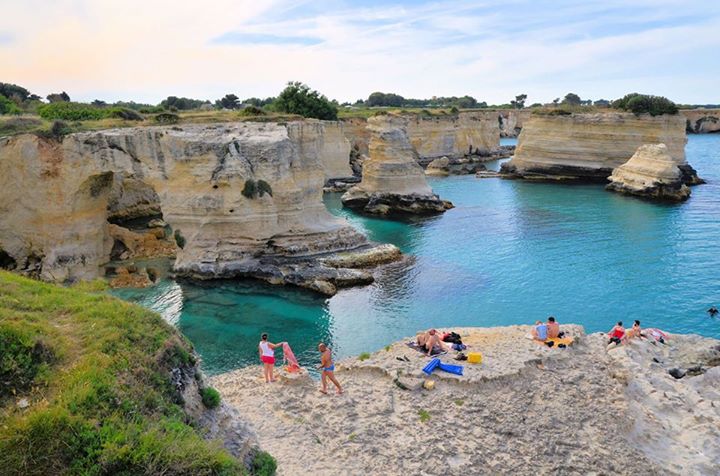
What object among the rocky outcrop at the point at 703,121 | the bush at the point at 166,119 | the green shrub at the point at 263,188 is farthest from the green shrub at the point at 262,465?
the rocky outcrop at the point at 703,121

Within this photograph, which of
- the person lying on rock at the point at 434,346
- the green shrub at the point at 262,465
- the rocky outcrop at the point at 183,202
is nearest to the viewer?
the green shrub at the point at 262,465

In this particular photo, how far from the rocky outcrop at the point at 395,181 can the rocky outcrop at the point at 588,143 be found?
22.2 meters

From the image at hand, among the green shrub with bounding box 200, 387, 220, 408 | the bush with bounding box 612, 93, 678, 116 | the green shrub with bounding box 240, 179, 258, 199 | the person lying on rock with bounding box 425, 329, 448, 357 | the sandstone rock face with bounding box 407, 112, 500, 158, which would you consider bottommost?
the person lying on rock with bounding box 425, 329, 448, 357

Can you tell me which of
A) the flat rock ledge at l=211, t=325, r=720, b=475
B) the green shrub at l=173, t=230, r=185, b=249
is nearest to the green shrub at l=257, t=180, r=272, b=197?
the green shrub at l=173, t=230, r=185, b=249

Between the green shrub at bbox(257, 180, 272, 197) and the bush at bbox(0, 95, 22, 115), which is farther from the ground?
the bush at bbox(0, 95, 22, 115)

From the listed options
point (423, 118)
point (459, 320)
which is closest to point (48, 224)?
point (459, 320)

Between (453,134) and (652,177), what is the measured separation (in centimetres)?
3203

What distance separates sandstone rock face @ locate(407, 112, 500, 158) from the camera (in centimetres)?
7138

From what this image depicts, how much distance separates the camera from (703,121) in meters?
121

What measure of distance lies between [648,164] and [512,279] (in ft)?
99.6

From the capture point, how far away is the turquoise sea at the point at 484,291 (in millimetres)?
20375

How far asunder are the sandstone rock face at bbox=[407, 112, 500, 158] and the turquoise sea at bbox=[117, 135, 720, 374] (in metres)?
35.2

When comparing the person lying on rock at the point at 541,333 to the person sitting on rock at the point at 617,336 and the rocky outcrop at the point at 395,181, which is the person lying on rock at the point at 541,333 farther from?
the rocky outcrop at the point at 395,181

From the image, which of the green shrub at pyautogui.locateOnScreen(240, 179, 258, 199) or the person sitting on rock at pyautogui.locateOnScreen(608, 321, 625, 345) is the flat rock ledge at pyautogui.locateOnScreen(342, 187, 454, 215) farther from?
the person sitting on rock at pyautogui.locateOnScreen(608, 321, 625, 345)
